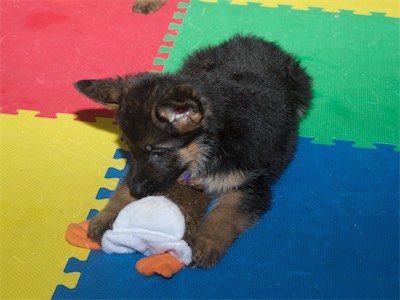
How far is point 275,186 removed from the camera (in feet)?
14.5

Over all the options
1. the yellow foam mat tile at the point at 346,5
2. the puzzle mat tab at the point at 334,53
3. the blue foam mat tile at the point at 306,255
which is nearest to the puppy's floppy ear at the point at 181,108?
the blue foam mat tile at the point at 306,255

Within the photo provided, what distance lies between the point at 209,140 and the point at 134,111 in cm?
54

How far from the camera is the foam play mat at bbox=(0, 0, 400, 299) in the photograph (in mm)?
3668

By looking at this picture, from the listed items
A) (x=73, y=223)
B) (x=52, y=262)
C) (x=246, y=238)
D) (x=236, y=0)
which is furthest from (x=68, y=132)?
(x=236, y=0)

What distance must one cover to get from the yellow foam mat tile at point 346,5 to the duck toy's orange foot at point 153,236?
3896 mm

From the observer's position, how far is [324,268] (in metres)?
3.76

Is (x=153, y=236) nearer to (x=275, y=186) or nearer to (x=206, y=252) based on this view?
(x=206, y=252)

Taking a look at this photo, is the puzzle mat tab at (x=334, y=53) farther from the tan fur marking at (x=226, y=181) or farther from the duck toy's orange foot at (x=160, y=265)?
the duck toy's orange foot at (x=160, y=265)

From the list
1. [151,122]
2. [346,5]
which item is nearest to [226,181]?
[151,122]

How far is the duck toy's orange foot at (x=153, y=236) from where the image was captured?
3.60m

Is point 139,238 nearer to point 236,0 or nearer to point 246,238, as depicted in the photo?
point 246,238

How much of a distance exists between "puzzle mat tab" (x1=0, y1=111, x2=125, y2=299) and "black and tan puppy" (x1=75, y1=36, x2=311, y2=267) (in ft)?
1.07

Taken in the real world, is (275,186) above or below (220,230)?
below

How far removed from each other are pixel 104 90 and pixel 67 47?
239 cm
